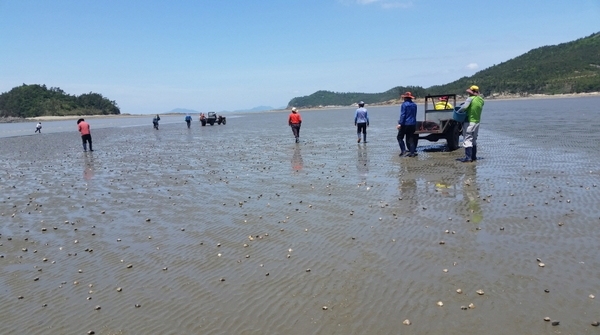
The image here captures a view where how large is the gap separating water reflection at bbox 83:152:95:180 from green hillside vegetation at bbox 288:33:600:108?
369 feet

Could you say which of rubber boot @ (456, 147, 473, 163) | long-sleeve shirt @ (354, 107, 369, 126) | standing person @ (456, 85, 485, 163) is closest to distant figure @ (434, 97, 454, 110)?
long-sleeve shirt @ (354, 107, 369, 126)

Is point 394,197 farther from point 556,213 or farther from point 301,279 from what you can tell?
point 301,279

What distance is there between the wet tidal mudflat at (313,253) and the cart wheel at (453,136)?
407 cm

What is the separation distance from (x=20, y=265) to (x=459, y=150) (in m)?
14.9

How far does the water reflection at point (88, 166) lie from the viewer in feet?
49.9

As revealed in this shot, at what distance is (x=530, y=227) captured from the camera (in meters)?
7.05

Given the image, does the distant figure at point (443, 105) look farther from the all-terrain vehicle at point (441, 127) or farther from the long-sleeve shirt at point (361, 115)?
the long-sleeve shirt at point (361, 115)

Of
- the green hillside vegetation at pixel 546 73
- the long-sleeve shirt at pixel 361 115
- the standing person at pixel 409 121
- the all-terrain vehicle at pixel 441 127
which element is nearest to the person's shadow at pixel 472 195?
the standing person at pixel 409 121

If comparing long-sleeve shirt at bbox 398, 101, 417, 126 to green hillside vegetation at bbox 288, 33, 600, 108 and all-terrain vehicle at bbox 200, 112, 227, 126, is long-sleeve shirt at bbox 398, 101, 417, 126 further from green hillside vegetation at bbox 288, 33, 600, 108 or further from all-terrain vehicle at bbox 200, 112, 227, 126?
green hillside vegetation at bbox 288, 33, 600, 108

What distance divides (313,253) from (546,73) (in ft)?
480

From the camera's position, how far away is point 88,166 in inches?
699

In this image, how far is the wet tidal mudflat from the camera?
15.4 feet

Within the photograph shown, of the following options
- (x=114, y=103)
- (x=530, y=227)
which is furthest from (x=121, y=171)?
(x=114, y=103)

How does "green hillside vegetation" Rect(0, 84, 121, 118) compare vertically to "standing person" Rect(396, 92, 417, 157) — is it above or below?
above
